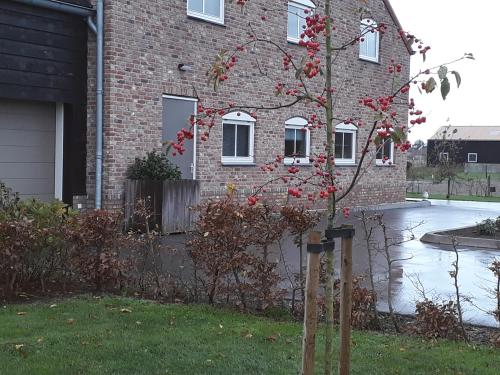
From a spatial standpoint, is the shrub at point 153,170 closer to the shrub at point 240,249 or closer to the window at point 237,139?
the window at point 237,139

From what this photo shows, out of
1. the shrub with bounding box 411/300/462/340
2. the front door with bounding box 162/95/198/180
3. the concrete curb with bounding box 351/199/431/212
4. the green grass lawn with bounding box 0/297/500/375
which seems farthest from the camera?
the concrete curb with bounding box 351/199/431/212

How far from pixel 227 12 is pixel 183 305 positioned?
9.96m

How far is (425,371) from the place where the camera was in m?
5.05

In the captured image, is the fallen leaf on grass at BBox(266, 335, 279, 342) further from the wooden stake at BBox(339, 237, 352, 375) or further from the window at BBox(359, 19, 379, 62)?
the window at BBox(359, 19, 379, 62)

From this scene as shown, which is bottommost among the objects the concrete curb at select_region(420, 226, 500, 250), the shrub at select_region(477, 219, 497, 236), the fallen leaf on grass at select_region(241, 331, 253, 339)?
the fallen leaf on grass at select_region(241, 331, 253, 339)

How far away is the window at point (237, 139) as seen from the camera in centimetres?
1595

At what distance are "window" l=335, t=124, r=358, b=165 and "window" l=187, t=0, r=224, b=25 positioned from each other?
617cm

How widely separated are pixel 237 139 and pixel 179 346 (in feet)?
36.7

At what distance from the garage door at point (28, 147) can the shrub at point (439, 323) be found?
8863 mm

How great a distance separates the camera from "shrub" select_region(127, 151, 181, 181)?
13062 millimetres

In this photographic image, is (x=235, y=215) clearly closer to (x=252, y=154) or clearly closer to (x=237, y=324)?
(x=237, y=324)

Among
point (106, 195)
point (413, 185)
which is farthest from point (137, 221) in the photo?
point (413, 185)

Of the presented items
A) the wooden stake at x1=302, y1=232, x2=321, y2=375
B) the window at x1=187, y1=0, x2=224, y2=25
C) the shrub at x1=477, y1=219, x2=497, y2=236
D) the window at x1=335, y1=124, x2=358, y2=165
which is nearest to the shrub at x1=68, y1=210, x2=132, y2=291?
the wooden stake at x1=302, y1=232, x2=321, y2=375

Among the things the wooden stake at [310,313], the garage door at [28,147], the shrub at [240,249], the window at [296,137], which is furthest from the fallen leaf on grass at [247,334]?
the window at [296,137]
